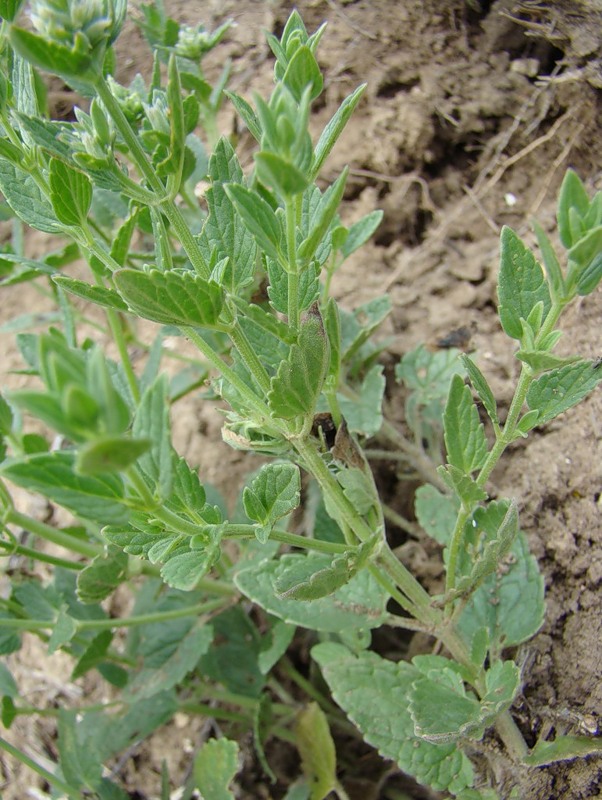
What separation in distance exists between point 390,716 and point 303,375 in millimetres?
976

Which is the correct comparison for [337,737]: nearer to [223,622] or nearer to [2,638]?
[223,622]

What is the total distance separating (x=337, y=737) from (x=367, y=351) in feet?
4.28

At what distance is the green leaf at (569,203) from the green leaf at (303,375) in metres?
0.45

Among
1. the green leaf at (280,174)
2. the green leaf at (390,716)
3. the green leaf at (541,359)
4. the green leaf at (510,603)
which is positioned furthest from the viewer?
the green leaf at (510,603)

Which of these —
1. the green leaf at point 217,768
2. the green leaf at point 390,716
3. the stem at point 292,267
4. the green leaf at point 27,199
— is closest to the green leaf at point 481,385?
the stem at point 292,267

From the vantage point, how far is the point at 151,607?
2.37 m

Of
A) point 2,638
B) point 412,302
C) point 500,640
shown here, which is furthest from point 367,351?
point 2,638

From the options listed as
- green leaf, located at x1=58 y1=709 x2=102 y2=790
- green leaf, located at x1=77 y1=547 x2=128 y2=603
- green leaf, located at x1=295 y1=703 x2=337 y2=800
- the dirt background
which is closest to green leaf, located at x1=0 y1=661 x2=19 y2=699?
green leaf, located at x1=58 y1=709 x2=102 y2=790

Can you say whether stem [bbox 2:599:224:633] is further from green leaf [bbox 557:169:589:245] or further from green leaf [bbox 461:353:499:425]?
green leaf [bbox 557:169:589:245]

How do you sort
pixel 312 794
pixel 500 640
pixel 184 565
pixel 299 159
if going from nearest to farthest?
1. pixel 299 159
2. pixel 184 565
3. pixel 500 640
4. pixel 312 794

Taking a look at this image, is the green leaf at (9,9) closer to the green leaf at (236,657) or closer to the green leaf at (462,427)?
the green leaf at (462,427)

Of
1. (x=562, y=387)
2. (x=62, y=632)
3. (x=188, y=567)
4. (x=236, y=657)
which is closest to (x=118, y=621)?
(x=62, y=632)

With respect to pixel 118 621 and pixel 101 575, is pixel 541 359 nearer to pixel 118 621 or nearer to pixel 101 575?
pixel 101 575

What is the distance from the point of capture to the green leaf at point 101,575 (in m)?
1.88
